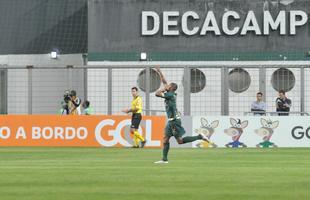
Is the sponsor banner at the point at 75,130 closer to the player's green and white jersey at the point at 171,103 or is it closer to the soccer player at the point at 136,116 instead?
the soccer player at the point at 136,116

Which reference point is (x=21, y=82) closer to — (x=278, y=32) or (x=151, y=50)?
(x=151, y=50)

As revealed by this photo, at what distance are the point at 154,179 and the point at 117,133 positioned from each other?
688 inches

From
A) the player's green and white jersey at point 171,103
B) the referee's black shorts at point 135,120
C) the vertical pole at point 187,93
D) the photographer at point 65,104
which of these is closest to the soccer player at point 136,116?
the referee's black shorts at point 135,120

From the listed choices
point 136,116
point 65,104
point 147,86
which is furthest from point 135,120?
point 65,104

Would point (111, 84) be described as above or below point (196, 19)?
below

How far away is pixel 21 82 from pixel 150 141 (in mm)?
4997

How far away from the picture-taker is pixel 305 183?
615 inches

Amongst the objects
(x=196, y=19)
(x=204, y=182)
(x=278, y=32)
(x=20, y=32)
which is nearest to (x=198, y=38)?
(x=196, y=19)

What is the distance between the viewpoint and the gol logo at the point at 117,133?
33.8 meters

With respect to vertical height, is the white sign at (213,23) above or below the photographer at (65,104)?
above

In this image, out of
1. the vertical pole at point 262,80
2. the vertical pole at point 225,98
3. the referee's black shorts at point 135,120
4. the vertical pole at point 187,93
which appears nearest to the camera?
the referee's black shorts at point 135,120

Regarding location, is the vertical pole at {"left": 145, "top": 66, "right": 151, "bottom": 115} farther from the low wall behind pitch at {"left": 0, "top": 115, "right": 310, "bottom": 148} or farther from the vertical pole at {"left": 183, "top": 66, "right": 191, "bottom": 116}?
the vertical pole at {"left": 183, "top": 66, "right": 191, "bottom": 116}

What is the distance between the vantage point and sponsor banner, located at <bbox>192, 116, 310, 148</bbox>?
33344 mm

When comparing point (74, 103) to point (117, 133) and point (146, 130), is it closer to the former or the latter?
point (117, 133)
